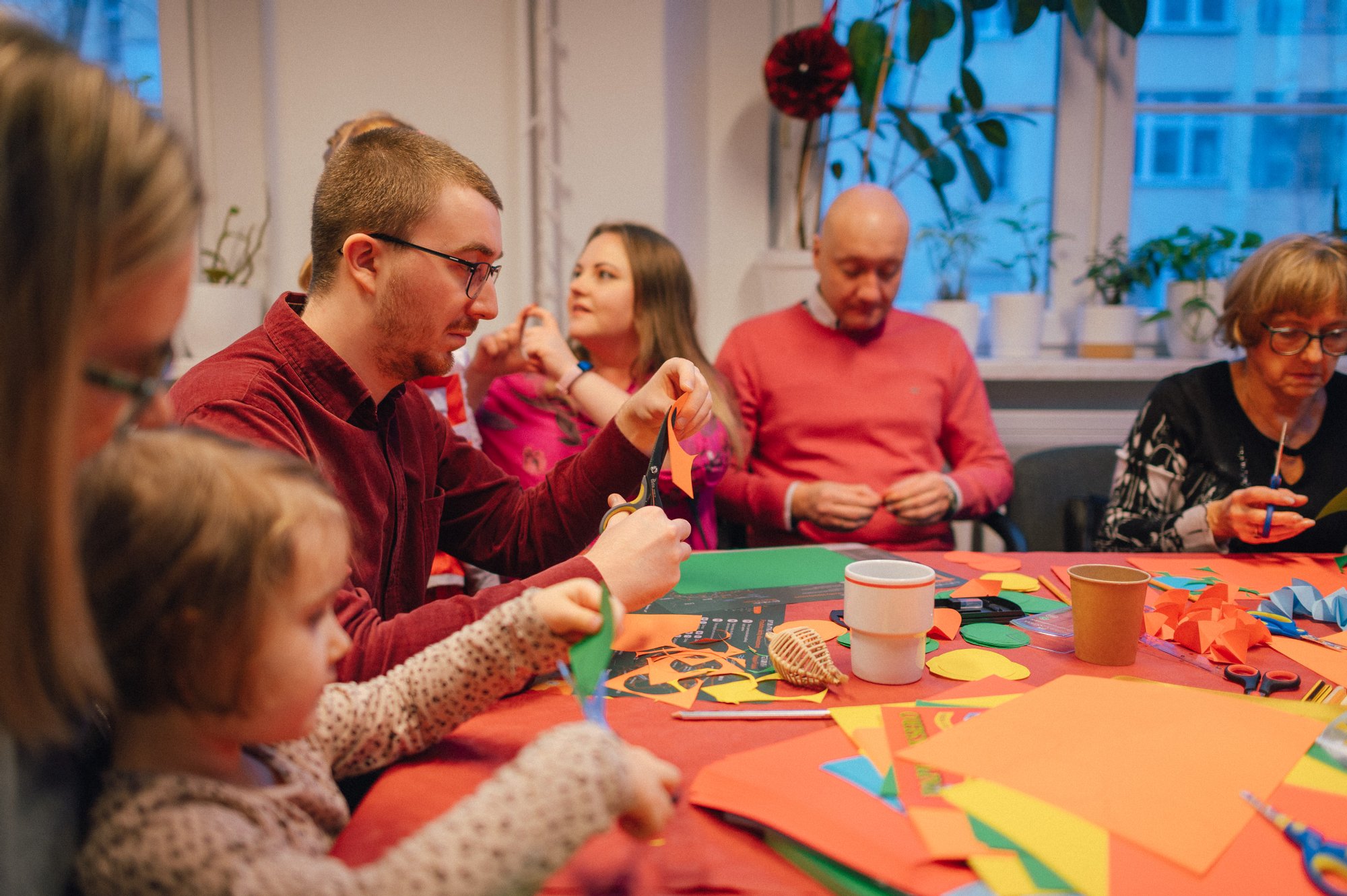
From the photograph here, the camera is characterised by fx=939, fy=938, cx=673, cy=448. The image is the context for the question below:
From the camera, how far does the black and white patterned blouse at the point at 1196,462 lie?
6.64 feet

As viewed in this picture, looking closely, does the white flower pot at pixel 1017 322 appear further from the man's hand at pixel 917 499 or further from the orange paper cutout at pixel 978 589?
the orange paper cutout at pixel 978 589

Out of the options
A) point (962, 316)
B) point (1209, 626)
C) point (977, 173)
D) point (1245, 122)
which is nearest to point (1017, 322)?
point (962, 316)

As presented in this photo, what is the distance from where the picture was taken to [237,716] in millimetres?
705

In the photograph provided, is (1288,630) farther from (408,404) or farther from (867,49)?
(867,49)

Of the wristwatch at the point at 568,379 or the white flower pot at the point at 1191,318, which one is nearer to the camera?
the wristwatch at the point at 568,379

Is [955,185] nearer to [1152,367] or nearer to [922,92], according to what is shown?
[922,92]

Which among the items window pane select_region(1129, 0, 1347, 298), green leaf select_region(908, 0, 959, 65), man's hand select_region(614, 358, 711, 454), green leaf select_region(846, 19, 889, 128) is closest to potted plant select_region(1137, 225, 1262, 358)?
window pane select_region(1129, 0, 1347, 298)

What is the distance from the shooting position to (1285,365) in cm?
202

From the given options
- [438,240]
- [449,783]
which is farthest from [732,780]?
A: [438,240]

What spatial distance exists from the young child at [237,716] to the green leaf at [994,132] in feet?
9.58

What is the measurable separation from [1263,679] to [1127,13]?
8.24 feet

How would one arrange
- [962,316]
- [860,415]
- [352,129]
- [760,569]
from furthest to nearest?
1. [962,316]
2. [860,415]
3. [352,129]
4. [760,569]

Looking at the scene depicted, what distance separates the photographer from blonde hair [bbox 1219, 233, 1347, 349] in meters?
1.96

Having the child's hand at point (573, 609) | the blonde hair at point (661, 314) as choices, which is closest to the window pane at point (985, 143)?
the blonde hair at point (661, 314)
